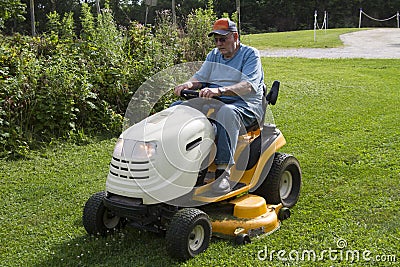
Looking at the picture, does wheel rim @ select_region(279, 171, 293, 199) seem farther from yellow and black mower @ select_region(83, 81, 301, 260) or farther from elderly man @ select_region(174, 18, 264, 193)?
elderly man @ select_region(174, 18, 264, 193)

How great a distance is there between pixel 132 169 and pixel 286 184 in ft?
5.63

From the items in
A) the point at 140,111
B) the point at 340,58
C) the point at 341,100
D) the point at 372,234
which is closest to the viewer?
the point at 372,234

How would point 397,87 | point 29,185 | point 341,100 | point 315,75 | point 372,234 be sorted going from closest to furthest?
point 372,234 → point 29,185 → point 341,100 → point 397,87 → point 315,75

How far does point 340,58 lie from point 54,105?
11071mm

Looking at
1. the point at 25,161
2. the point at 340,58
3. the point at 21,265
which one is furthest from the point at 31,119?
the point at 340,58

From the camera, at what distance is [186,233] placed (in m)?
3.60

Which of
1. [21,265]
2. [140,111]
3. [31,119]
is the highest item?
[140,111]

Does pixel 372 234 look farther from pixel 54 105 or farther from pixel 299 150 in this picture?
pixel 54 105

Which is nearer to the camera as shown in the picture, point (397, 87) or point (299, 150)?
point (299, 150)

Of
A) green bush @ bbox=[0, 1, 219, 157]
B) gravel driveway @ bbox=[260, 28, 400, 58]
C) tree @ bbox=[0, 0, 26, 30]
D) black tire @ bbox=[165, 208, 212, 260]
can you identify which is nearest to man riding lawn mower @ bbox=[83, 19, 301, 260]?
black tire @ bbox=[165, 208, 212, 260]

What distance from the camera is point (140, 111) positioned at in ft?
15.1

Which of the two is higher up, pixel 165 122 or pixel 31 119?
pixel 165 122

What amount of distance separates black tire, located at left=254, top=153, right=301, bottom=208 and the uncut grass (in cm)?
13

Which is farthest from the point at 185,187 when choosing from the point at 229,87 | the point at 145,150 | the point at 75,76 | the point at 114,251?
the point at 75,76
